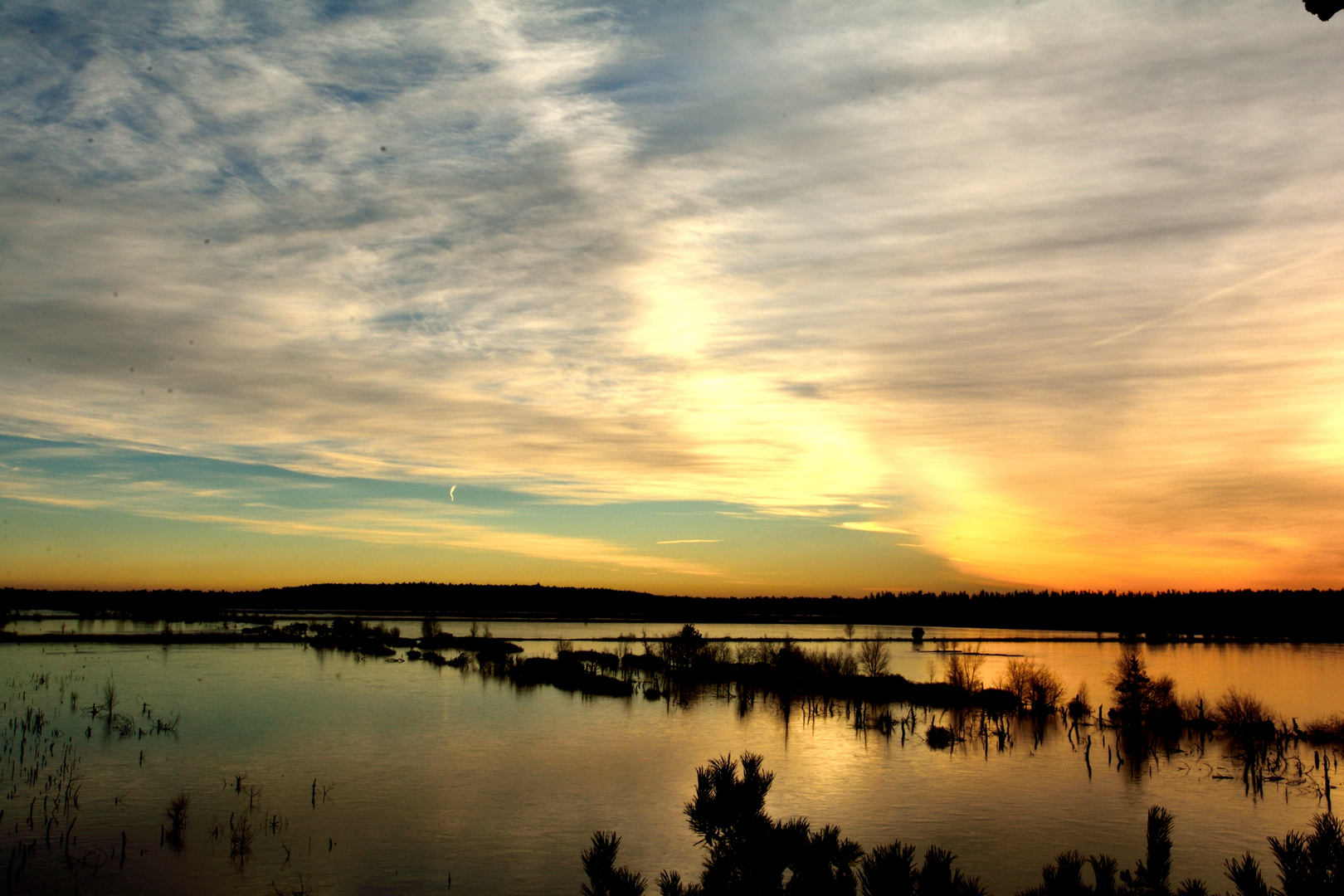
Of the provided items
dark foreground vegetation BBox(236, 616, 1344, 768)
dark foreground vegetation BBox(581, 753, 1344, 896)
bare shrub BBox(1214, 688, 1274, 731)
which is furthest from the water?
dark foreground vegetation BBox(581, 753, 1344, 896)

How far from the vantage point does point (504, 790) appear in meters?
27.8

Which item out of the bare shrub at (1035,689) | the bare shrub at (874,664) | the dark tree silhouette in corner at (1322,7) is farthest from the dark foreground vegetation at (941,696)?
the dark tree silhouette in corner at (1322,7)

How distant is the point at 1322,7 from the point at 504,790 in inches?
1105

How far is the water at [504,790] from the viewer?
20234 mm

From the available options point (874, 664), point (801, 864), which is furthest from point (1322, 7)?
point (874, 664)

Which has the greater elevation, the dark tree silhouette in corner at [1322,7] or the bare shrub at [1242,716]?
the dark tree silhouette in corner at [1322,7]

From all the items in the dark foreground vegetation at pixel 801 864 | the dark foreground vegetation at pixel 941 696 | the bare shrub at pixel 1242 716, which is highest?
the dark foreground vegetation at pixel 801 864

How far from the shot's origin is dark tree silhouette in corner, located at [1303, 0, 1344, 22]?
4.22 metres

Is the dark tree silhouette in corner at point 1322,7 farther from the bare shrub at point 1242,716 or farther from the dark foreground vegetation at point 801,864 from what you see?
the bare shrub at point 1242,716

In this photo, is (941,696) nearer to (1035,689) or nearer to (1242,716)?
(1035,689)

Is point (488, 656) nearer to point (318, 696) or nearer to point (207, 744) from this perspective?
point (318, 696)

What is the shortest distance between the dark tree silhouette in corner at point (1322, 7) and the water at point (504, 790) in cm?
1950

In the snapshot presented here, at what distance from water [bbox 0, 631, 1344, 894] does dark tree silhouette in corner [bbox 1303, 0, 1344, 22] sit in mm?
19499

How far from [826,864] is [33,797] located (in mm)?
Answer: 23669
